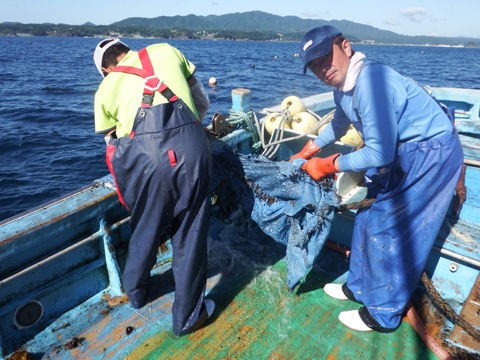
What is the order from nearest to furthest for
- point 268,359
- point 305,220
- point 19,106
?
point 268,359
point 305,220
point 19,106

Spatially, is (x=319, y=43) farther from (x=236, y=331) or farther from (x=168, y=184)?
(x=236, y=331)

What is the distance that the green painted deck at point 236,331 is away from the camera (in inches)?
A: 94.3

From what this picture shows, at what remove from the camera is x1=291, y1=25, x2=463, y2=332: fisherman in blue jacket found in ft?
6.61

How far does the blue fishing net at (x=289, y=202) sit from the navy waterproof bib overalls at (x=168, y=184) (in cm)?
71

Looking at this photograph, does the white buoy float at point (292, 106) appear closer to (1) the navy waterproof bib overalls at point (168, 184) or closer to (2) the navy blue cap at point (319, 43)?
(2) the navy blue cap at point (319, 43)

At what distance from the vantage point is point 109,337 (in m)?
2.50

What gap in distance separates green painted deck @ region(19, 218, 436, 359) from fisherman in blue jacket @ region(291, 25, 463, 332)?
0.19 m

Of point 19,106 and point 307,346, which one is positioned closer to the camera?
point 307,346

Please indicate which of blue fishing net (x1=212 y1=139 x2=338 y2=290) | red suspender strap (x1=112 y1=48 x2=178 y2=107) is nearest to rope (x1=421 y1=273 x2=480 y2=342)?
blue fishing net (x1=212 y1=139 x2=338 y2=290)

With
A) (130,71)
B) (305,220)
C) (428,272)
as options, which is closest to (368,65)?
(305,220)

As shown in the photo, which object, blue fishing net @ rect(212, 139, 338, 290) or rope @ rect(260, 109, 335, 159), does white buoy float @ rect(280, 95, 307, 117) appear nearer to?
rope @ rect(260, 109, 335, 159)

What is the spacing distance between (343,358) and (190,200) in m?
1.57

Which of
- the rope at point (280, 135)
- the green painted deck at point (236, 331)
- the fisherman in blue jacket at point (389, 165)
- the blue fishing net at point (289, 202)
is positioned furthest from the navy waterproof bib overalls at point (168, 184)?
the rope at point (280, 135)

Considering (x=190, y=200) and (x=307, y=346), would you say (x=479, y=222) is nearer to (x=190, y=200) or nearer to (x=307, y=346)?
(x=307, y=346)
